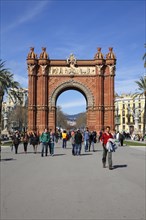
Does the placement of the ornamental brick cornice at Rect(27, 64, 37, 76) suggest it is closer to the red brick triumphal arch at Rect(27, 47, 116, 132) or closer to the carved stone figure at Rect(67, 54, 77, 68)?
the red brick triumphal arch at Rect(27, 47, 116, 132)

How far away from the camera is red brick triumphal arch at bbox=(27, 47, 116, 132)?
168ft

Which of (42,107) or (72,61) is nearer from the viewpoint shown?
(42,107)

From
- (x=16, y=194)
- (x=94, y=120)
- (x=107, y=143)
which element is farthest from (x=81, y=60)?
(x=16, y=194)

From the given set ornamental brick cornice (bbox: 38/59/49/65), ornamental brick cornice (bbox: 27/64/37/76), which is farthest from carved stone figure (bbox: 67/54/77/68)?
ornamental brick cornice (bbox: 27/64/37/76)

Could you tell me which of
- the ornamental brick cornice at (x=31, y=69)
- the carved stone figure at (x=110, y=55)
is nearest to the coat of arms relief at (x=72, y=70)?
the ornamental brick cornice at (x=31, y=69)

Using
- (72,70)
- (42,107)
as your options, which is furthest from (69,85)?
(42,107)

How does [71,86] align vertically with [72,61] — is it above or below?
below

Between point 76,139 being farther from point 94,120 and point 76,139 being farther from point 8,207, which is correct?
point 94,120

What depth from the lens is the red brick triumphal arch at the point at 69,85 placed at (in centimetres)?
5106

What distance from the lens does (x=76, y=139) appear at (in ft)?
68.8

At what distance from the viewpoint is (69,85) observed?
170 ft

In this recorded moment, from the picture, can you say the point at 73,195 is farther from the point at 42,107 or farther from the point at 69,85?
the point at 69,85

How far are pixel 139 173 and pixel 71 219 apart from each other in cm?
637

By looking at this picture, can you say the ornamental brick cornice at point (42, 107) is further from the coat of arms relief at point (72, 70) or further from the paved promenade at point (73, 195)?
the paved promenade at point (73, 195)
